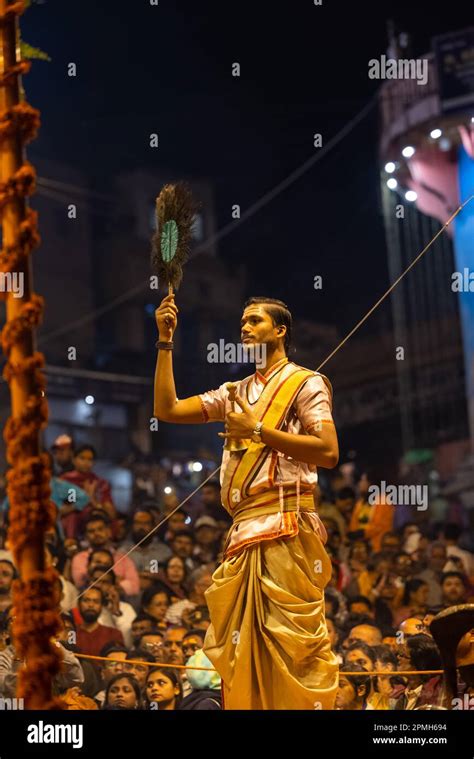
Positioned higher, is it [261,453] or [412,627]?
[261,453]

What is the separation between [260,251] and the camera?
19766 mm

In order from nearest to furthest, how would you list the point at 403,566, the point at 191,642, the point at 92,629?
1. the point at 191,642
2. the point at 92,629
3. the point at 403,566

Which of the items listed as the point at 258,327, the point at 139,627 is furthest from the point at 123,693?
the point at 258,327

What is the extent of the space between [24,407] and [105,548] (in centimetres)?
596

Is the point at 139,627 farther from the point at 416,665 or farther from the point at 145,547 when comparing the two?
the point at 416,665

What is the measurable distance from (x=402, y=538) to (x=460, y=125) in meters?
6.50

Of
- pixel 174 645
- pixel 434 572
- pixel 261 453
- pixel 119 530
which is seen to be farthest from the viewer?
pixel 119 530

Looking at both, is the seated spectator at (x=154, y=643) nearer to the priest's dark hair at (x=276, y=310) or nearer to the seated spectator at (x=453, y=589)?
the seated spectator at (x=453, y=589)

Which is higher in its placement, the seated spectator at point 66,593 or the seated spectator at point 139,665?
the seated spectator at point 66,593

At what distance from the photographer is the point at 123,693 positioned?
7398mm

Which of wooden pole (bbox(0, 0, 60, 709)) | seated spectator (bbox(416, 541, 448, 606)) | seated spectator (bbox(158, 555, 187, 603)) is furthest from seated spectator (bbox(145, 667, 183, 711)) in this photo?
wooden pole (bbox(0, 0, 60, 709))

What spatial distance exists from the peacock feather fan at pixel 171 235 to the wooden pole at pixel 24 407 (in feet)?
5.62

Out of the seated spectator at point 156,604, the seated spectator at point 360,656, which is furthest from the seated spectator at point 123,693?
the seated spectator at point 156,604

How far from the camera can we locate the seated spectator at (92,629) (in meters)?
8.65
